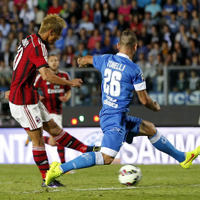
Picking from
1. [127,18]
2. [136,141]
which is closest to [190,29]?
[127,18]

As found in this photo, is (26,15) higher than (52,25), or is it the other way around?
(26,15)

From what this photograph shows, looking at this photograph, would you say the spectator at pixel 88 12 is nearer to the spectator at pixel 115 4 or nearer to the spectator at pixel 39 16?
the spectator at pixel 115 4

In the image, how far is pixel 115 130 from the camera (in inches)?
269

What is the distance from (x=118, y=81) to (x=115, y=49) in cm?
835

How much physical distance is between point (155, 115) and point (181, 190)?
17.3 feet

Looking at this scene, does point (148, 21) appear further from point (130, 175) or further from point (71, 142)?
point (130, 175)

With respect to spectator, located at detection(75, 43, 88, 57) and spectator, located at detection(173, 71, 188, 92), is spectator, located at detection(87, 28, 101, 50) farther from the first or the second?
spectator, located at detection(173, 71, 188, 92)

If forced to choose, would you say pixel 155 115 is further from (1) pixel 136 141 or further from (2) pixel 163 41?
(2) pixel 163 41

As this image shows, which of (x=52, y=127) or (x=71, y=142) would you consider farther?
(x=71, y=142)

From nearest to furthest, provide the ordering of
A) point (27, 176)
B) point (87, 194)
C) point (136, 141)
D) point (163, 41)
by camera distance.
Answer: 1. point (87, 194)
2. point (27, 176)
3. point (136, 141)
4. point (163, 41)

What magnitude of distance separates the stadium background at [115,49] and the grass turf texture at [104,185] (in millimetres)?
1928

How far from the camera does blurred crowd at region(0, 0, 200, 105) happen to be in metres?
14.8

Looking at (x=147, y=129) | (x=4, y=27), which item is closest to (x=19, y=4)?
(x=4, y=27)

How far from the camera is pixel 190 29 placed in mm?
15641
